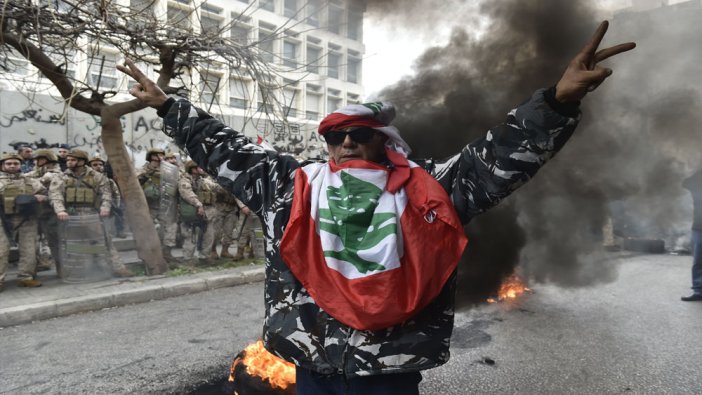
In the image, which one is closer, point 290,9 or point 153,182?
point 290,9

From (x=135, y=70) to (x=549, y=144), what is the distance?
1594mm

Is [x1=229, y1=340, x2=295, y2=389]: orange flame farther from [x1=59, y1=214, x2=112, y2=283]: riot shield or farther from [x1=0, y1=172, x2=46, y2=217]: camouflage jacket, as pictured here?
[x1=0, y1=172, x2=46, y2=217]: camouflage jacket

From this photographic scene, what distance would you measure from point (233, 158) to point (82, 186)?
5551mm

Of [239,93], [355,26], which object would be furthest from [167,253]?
[355,26]

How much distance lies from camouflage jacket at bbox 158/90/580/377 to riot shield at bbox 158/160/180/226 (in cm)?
588

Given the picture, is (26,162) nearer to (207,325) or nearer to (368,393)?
(207,325)

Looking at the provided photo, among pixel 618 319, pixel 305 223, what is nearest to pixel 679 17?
pixel 618 319

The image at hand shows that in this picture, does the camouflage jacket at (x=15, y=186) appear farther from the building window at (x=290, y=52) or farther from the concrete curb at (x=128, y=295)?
the building window at (x=290, y=52)

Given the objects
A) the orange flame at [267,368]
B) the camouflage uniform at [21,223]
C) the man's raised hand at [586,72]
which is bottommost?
the orange flame at [267,368]

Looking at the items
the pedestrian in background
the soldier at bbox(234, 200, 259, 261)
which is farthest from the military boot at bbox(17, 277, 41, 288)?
the pedestrian in background

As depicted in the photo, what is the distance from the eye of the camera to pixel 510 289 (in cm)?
564

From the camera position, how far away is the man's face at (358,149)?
5.27 feet

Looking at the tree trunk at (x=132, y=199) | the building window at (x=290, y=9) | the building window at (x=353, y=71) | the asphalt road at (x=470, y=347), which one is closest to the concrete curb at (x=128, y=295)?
the asphalt road at (x=470, y=347)

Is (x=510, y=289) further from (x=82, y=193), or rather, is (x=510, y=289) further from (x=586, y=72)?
(x=82, y=193)
